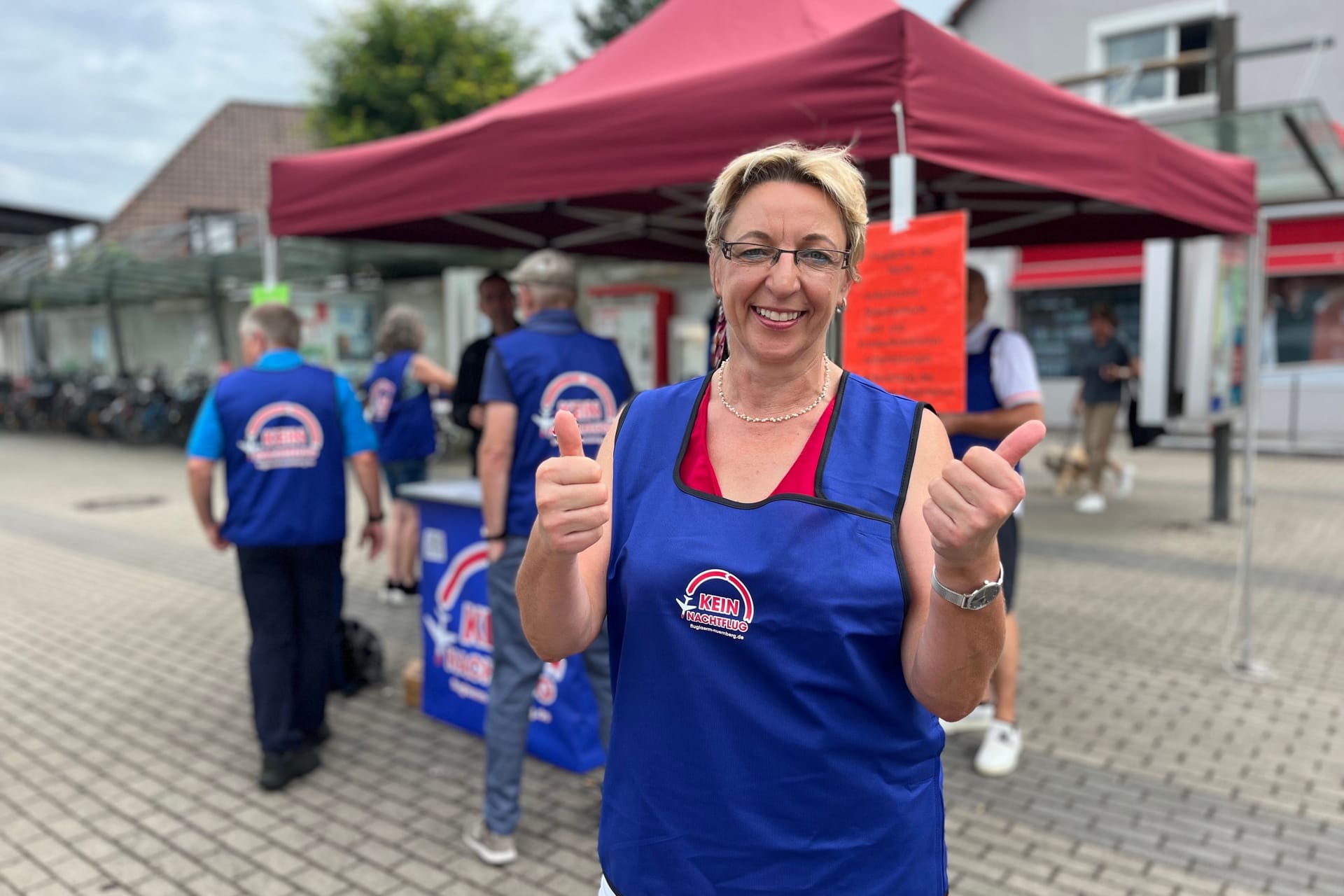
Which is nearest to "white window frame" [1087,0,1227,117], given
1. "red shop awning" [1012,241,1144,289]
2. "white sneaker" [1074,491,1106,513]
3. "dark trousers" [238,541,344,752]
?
"red shop awning" [1012,241,1144,289]

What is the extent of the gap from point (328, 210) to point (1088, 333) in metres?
14.5

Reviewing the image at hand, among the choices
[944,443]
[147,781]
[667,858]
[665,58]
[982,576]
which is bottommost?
[147,781]

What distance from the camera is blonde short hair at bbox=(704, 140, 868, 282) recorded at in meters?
1.47

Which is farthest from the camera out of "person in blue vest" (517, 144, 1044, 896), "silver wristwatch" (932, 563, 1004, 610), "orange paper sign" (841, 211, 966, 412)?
"orange paper sign" (841, 211, 966, 412)

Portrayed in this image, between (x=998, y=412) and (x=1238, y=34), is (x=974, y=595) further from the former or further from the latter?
(x=1238, y=34)

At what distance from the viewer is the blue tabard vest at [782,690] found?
136 centimetres

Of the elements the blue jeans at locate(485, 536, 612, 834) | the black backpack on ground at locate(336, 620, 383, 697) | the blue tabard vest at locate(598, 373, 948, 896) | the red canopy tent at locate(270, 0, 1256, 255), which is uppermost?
the red canopy tent at locate(270, 0, 1256, 255)

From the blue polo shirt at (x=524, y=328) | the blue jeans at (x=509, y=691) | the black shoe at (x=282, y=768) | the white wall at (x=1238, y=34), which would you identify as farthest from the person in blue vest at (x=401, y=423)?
the white wall at (x=1238, y=34)

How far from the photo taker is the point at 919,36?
2947 mm

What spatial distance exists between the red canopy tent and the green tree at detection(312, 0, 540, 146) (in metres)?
14.6

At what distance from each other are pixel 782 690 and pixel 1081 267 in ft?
54.2

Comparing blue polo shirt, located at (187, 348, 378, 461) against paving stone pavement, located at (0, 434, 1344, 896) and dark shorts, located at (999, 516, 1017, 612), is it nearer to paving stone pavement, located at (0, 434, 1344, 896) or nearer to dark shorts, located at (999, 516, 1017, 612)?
paving stone pavement, located at (0, 434, 1344, 896)

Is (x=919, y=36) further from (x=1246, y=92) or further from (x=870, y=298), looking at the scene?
(x=1246, y=92)

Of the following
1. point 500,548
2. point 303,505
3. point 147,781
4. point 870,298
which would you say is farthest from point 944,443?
point 147,781
